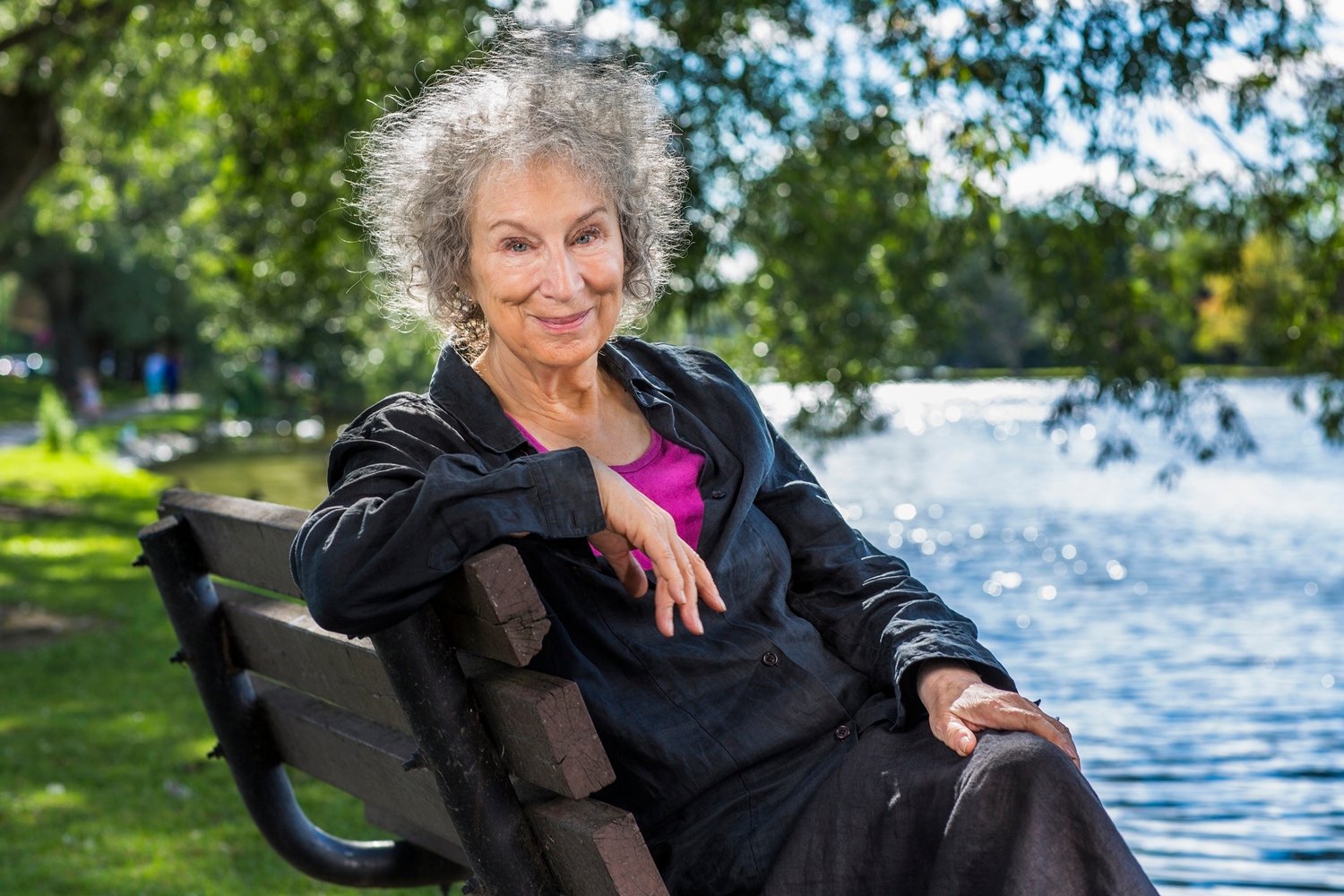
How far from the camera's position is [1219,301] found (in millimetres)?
8820

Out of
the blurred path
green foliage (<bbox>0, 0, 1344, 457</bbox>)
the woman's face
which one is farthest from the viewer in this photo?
the blurred path

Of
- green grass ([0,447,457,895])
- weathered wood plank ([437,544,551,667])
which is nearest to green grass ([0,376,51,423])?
green grass ([0,447,457,895])

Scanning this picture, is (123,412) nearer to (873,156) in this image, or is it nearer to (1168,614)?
(1168,614)

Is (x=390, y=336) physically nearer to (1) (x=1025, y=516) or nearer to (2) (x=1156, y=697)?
(1) (x=1025, y=516)

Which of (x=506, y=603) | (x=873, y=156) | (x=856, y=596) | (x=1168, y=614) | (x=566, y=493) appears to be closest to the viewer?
(x=506, y=603)

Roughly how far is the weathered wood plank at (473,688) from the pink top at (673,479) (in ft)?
1.53

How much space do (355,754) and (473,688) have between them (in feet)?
2.02

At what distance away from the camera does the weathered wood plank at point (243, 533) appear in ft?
7.49

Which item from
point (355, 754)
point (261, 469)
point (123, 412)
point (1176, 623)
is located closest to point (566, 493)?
point (355, 754)

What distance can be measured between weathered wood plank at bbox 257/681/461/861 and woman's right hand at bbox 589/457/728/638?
0.43 meters

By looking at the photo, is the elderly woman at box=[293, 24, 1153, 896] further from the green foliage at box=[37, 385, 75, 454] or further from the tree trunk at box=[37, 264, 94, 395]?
the tree trunk at box=[37, 264, 94, 395]

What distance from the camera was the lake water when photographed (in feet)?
23.3

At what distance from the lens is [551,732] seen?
180cm

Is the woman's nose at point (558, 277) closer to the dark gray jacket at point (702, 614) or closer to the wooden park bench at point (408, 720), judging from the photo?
the dark gray jacket at point (702, 614)
